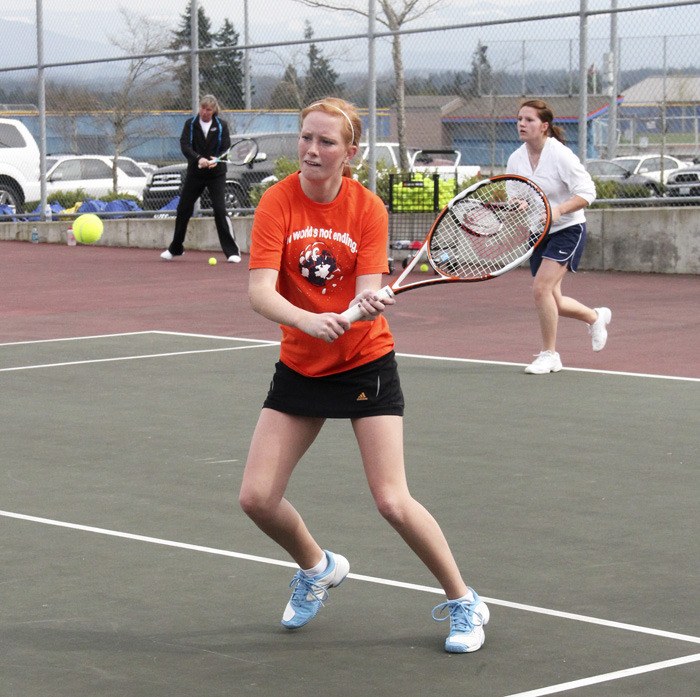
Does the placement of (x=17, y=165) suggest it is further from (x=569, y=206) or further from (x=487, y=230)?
(x=487, y=230)

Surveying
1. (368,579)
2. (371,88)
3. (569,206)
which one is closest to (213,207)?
(371,88)

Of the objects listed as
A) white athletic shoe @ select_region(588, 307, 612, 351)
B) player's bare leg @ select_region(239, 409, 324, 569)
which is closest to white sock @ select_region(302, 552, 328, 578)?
player's bare leg @ select_region(239, 409, 324, 569)

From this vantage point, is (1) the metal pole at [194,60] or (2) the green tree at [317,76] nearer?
(2) the green tree at [317,76]

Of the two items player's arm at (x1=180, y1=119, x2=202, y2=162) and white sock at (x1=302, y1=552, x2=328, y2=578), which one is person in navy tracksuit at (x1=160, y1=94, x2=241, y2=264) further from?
white sock at (x1=302, y1=552, x2=328, y2=578)

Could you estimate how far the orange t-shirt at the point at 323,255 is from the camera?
427cm

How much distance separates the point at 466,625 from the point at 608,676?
43 centimetres

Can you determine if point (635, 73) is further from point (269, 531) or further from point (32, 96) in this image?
point (269, 531)

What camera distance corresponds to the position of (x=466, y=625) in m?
4.18

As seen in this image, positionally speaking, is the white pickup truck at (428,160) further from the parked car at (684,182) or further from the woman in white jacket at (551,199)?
the woman in white jacket at (551,199)

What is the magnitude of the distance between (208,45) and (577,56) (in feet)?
19.4

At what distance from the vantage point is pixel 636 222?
15.8m

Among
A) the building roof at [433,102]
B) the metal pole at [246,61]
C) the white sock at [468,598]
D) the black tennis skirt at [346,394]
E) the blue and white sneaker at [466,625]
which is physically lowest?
the blue and white sneaker at [466,625]

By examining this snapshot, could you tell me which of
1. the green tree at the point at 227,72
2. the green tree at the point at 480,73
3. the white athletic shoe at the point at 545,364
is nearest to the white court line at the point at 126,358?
the white athletic shoe at the point at 545,364

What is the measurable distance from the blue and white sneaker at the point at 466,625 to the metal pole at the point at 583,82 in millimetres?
11418
